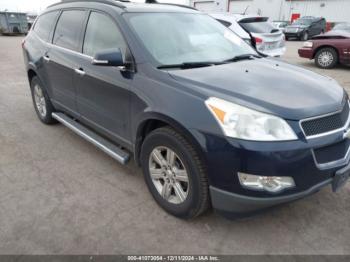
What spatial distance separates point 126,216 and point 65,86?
6.81 ft

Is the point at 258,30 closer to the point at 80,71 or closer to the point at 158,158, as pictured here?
Result: the point at 80,71

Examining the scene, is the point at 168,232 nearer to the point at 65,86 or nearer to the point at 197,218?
the point at 197,218

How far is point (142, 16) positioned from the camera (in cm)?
320

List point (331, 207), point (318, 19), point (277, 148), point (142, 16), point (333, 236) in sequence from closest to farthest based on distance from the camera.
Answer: point (277, 148), point (333, 236), point (331, 207), point (142, 16), point (318, 19)

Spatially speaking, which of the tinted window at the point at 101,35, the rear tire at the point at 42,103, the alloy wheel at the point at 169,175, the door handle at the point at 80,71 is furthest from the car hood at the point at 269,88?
the rear tire at the point at 42,103

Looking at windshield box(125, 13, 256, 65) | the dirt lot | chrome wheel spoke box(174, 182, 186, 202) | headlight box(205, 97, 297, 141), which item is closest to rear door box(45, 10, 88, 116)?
the dirt lot

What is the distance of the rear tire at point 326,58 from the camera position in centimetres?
995

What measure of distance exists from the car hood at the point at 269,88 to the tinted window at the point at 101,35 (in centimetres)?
81

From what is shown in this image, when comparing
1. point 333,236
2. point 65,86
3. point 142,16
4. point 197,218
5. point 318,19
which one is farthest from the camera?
point 318,19

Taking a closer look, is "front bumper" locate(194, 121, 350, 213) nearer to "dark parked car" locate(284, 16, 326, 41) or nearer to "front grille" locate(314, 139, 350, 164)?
Result: "front grille" locate(314, 139, 350, 164)

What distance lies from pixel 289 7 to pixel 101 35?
4294 cm

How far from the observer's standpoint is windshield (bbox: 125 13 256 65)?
297cm

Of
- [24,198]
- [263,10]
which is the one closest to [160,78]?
[24,198]

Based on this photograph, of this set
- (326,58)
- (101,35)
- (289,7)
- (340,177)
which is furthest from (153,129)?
(289,7)
